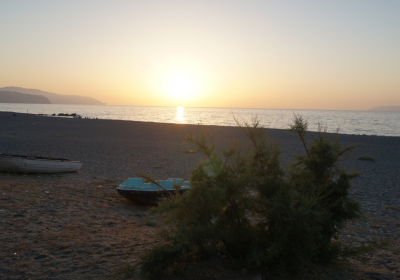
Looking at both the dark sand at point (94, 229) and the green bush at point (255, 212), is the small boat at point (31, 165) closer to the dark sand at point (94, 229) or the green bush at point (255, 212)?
the dark sand at point (94, 229)

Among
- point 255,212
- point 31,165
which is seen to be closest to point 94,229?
point 255,212

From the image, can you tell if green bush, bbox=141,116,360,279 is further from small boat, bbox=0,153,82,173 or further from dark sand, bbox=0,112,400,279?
small boat, bbox=0,153,82,173

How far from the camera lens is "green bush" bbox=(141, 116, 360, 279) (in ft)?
14.1

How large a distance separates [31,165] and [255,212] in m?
9.34

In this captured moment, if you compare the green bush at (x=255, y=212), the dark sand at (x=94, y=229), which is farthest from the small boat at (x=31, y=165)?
the green bush at (x=255, y=212)

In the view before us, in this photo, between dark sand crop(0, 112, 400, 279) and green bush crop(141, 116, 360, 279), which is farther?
dark sand crop(0, 112, 400, 279)

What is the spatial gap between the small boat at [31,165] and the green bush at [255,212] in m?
8.32

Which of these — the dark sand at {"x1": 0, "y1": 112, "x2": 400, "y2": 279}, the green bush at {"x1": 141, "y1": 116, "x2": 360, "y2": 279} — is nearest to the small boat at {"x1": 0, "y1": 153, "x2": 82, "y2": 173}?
the dark sand at {"x1": 0, "y1": 112, "x2": 400, "y2": 279}

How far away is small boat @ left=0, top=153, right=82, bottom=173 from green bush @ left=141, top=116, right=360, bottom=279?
8.32 m

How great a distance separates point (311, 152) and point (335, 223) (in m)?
1.22

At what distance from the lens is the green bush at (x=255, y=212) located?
4.29 meters

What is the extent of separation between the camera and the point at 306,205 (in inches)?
170

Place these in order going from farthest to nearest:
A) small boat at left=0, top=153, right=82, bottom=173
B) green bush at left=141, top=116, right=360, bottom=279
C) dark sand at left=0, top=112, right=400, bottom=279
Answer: small boat at left=0, top=153, right=82, bottom=173
dark sand at left=0, top=112, right=400, bottom=279
green bush at left=141, top=116, right=360, bottom=279

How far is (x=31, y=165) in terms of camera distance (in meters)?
11.1
